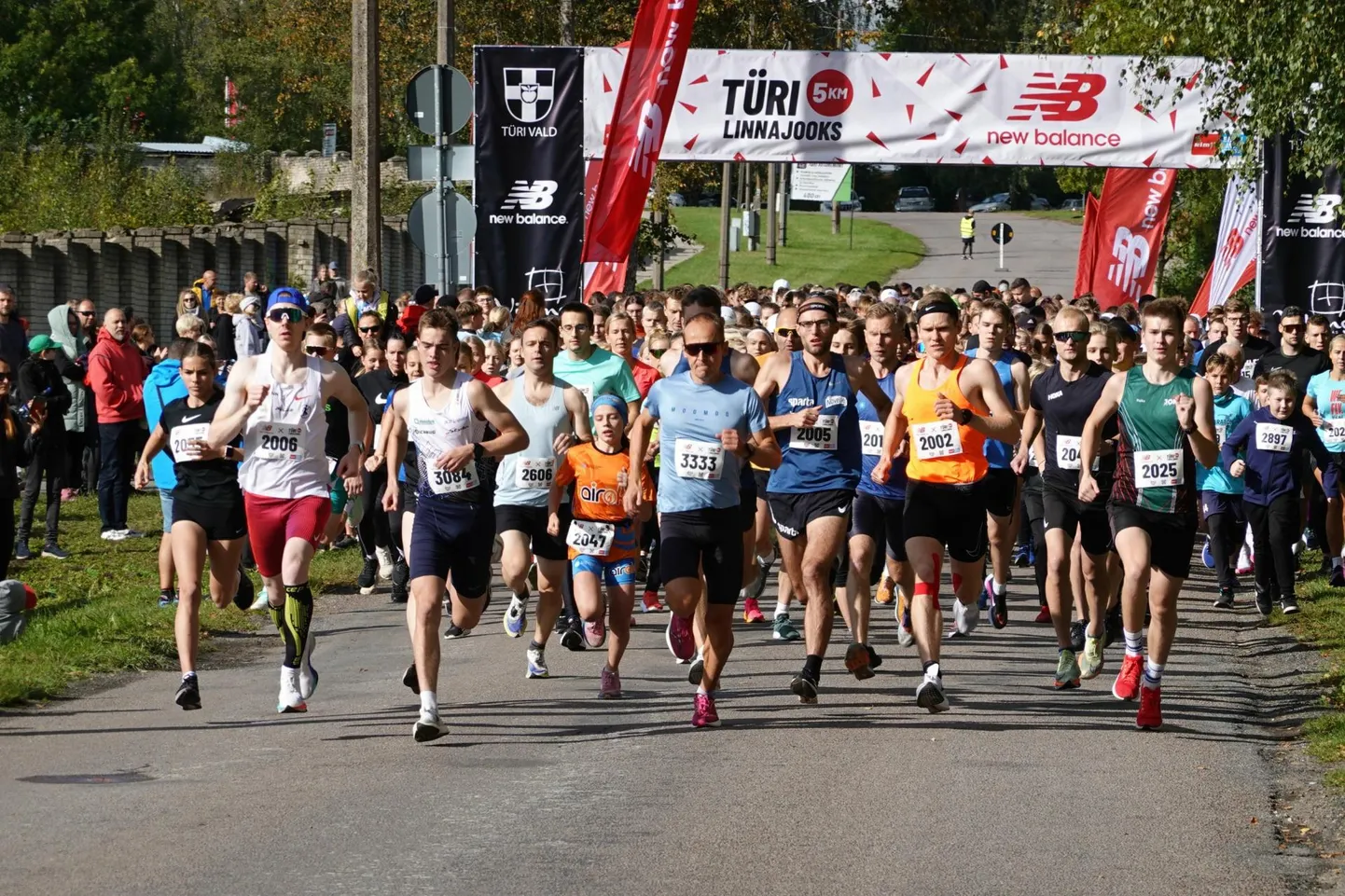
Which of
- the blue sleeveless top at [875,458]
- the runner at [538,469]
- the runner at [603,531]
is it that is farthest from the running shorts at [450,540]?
the blue sleeveless top at [875,458]

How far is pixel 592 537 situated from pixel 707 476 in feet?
4.84

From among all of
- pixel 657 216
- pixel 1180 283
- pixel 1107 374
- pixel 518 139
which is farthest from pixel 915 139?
pixel 1180 283

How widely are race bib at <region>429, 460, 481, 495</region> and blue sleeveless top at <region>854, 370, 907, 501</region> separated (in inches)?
81.9

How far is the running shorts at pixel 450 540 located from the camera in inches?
372

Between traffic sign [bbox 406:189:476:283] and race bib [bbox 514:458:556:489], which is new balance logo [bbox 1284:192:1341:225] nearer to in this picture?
traffic sign [bbox 406:189:476:283]

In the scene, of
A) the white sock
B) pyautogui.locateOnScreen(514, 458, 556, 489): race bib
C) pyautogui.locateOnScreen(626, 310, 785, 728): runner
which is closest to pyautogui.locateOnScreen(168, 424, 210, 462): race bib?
pyautogui.locateOnScreen(514, 458, 556, 489): race bib

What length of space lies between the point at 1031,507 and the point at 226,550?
223 inches

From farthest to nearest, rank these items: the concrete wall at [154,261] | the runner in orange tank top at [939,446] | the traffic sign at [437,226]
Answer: the concrete wall at [154,261]
the traffic sign at [437,226]
the runner in orange tank top at [939,446]

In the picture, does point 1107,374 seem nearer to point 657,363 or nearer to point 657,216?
point 657,363

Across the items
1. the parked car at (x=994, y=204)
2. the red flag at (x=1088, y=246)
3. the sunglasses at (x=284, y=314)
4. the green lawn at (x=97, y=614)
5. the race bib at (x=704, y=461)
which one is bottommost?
the green lawn at (x=97, y=614)

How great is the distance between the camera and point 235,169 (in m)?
61.2

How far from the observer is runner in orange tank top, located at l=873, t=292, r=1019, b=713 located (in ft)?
33.5

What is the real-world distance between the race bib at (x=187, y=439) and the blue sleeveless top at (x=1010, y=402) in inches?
183

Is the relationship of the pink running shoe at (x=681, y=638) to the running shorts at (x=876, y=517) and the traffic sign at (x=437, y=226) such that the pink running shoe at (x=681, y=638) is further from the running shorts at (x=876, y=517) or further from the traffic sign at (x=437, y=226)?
the traffic sign at (x=437, y=226)
